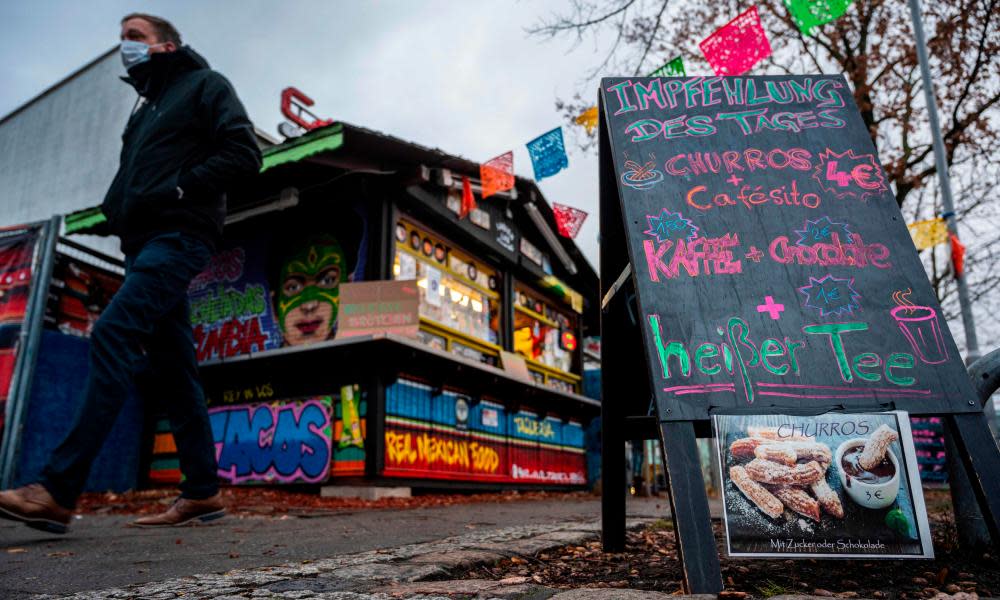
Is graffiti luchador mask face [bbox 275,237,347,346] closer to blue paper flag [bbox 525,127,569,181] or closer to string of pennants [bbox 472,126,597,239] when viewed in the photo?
string of pennants [bbox 472,126,597,239]

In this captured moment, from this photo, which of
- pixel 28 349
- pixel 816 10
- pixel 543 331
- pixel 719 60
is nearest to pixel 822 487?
pixel 816 10

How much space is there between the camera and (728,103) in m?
2.70

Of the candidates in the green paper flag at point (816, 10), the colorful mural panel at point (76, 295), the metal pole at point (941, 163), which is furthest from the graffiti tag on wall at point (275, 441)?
the metal pole at point (941, 163)

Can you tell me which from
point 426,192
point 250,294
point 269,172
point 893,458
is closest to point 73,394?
point 250,294

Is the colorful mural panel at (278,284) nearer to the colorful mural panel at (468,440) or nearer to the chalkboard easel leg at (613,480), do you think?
the colorful mural panel at (468,440)

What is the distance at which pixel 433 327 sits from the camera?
8898mm

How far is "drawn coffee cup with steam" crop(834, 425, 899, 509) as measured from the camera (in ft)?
5.68

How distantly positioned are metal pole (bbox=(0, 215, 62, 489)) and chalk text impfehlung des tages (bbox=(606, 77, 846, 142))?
6.52 meters

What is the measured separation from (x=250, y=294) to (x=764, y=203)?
818 centimetres

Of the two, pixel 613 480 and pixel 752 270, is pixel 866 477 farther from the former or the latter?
pixel 613 480

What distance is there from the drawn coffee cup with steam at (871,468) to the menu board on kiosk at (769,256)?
0.13m

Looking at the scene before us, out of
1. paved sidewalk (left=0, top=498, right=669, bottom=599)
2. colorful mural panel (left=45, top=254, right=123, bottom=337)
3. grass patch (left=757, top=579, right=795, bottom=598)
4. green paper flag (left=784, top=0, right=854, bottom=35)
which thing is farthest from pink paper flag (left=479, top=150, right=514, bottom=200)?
grass patch (left=757, top=579, right=795, bottom=598)

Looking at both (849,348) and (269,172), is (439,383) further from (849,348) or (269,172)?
(849,348)

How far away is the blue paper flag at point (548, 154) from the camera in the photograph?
29.7ft
